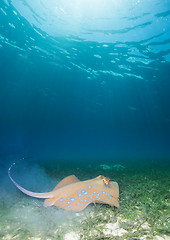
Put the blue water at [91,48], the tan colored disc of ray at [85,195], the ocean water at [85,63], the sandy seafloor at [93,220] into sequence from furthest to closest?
the blue water at [91,48] → the ocean water at [85,63] → the tan colored disc of ray at [85,195] → the sandy seafloor at [93,220]

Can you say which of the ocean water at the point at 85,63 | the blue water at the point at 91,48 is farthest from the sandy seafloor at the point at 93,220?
the blue water at the point at 91,48

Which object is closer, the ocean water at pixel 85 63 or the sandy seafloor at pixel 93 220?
the sandy seafloor at pixel 93 220

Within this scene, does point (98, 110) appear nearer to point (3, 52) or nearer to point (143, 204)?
point (3, 52)

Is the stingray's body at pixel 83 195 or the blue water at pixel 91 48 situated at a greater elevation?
the blue water at pixel 91 48

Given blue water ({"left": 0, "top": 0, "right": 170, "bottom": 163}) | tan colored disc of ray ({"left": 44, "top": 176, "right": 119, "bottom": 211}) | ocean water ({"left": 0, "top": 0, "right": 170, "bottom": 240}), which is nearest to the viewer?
tan colored disc of ray ({"left": 44, "top": 176, "right": 119, "bottom": 211})

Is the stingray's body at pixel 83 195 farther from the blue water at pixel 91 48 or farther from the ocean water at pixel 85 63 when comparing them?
the blue water at pixel 91 48

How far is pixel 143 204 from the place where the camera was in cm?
372

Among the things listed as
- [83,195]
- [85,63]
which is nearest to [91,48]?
[85,63]

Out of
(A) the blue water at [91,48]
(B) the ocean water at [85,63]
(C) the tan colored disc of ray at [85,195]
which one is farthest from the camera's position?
(A) the blue water at [91,48]

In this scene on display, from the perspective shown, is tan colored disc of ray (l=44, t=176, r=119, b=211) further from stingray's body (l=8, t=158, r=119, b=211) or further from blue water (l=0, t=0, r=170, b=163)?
blue water (l=0, t=0, r=170, b=163)

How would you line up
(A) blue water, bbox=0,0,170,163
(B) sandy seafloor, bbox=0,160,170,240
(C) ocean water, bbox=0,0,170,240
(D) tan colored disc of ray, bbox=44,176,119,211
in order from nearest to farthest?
(B) sandy seafloor, bbox=0,160,170,240
(D) tan colored disc of ray, bbox=44,176,119,211
(C) ocean water, bbox=0,0,170,240
(A) blue water, bbox=0,0,170,163

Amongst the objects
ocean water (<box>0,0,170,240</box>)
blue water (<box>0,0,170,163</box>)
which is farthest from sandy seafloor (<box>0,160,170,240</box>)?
Answer: blue water (<box>0,0,170,163</box>)

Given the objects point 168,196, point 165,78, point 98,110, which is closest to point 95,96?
point 98,110

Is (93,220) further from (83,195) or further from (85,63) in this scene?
(85,63)
